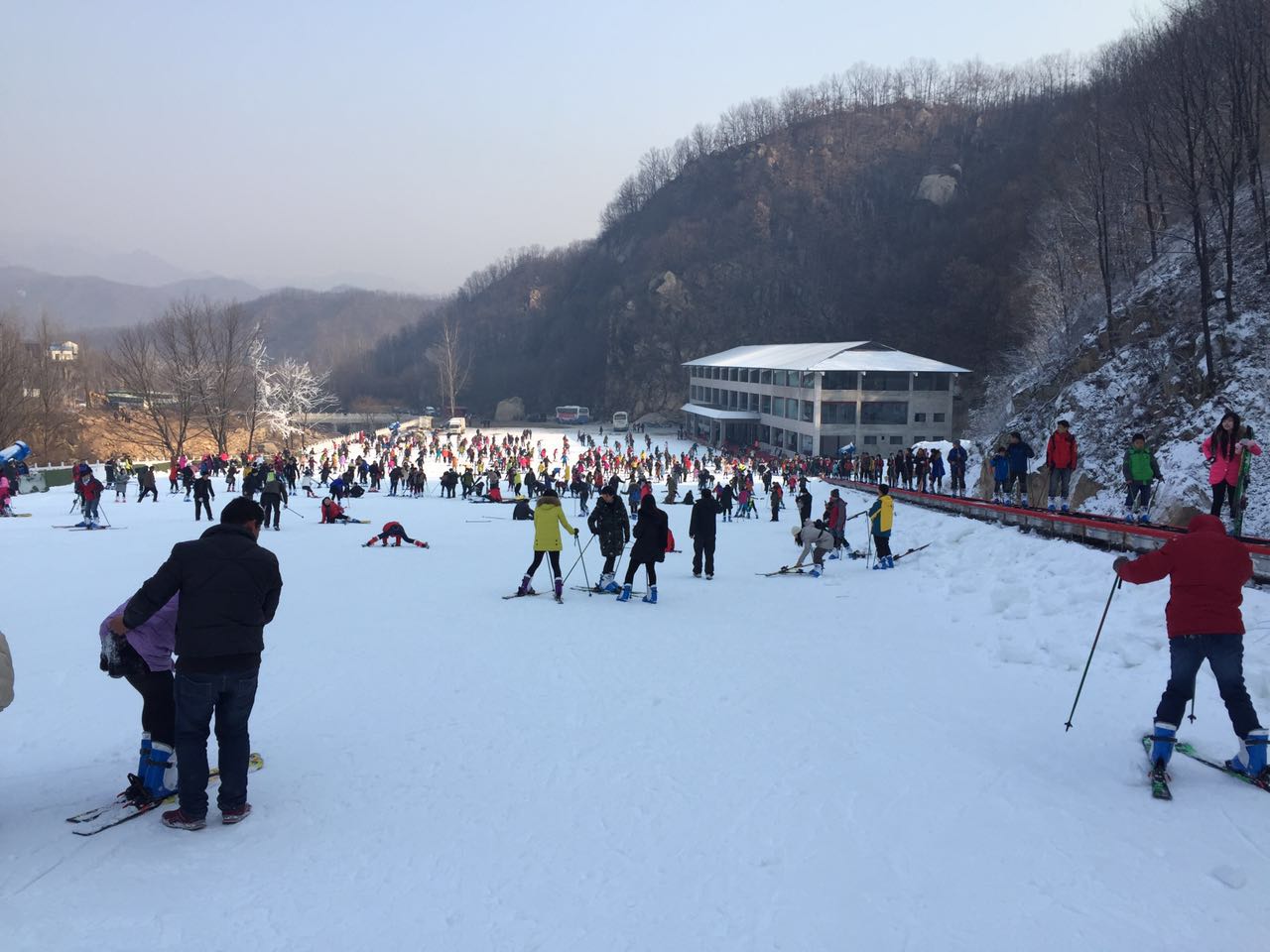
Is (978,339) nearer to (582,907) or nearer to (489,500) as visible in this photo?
(489,500)

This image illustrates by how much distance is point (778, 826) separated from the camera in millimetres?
4410

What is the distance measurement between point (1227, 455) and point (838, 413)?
146 ft

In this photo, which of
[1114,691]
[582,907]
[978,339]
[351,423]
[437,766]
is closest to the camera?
[582,907]

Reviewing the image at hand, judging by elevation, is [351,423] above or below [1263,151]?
below

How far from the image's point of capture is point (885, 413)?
54.7 m

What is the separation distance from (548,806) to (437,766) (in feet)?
3.17

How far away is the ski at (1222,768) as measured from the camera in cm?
462

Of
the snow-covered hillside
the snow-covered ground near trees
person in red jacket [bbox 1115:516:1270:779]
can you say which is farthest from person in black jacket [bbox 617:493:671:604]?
the snow-covered hillside

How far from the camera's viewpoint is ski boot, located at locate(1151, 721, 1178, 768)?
15.6ft

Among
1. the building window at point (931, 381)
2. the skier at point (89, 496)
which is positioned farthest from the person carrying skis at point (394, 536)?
the building window at point (931, 381)

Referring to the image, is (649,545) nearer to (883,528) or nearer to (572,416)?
(883,528)

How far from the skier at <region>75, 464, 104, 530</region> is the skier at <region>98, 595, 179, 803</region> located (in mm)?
16442

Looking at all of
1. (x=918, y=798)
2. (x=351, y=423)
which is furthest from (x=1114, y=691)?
(x=351, y=423)

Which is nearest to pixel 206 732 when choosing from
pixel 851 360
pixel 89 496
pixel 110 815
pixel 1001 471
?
pixel 110 815
